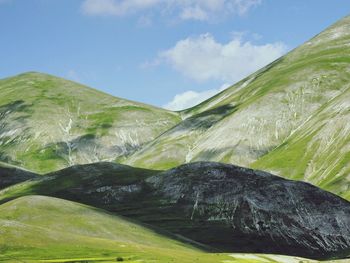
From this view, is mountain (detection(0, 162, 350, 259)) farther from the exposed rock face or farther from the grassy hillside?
the grassy hillside

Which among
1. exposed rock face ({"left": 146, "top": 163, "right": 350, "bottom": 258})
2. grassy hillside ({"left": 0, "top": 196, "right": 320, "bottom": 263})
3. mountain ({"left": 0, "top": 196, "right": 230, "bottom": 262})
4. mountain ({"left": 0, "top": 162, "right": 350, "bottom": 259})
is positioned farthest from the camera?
exposed rock face ({"left": 146, "top": 163, "right": 350, "bottom": 258})

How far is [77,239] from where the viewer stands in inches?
3999

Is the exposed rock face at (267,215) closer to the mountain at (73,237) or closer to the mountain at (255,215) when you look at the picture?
the mountain at (255,215)

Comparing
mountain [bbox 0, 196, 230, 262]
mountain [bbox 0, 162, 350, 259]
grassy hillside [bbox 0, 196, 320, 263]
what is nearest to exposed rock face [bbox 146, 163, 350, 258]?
mountain [bbox 0, 162, 350, 259]

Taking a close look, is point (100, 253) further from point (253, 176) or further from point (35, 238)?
point (253, 176)

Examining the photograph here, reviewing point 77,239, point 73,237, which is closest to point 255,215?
point 73,237

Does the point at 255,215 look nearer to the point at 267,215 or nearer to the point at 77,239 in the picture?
the point at 267,215

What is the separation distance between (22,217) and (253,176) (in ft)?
305

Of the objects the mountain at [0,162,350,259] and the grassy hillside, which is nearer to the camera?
the grassy hillside

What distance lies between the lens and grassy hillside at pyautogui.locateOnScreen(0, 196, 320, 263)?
287ft

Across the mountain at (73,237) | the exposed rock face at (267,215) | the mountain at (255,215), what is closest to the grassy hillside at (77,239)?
the mountain at (73,237)

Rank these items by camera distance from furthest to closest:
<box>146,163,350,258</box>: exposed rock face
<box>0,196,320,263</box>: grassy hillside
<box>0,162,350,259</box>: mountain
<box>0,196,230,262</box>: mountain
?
<box>146,163,350,258</box>: exposed rock face → <box>0,162,350,259</box>: mountain → <box>0,196,230,262</box>: mountain → <box>0,196,320,263</box>: grassy hillside

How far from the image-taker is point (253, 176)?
19912 cm

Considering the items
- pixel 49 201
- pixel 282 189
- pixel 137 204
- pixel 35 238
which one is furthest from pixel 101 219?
pixel 282 189
